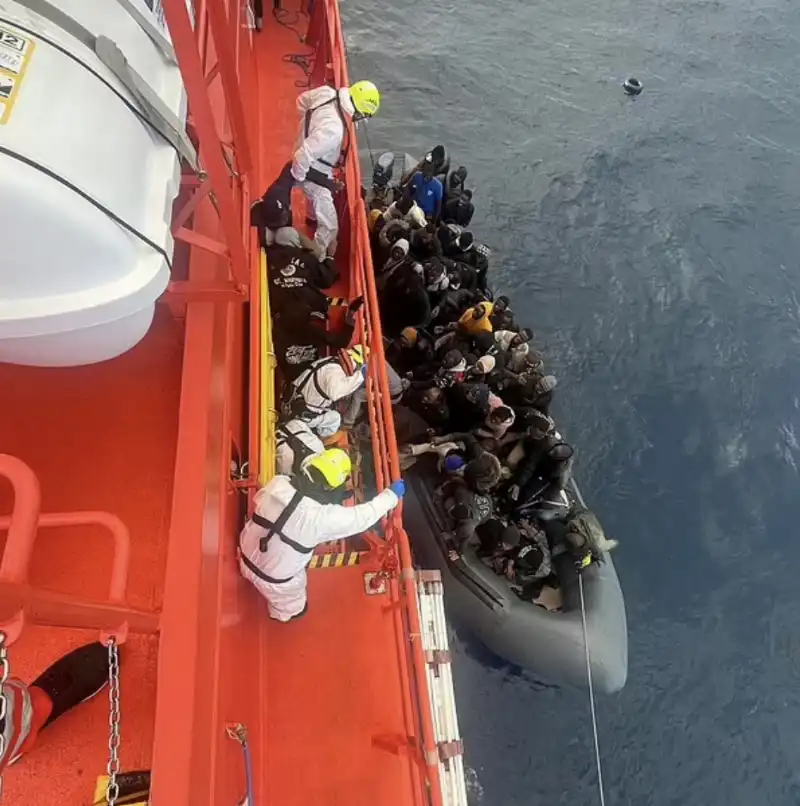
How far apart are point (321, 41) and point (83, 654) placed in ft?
18.7

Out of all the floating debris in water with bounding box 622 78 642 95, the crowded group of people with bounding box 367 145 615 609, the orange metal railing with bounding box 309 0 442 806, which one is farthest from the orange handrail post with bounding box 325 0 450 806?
the floating debris in water with bounding box 622 78 642 95

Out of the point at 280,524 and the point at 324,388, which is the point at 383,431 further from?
the point at 280,524

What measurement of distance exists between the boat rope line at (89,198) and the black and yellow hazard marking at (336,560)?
2101 millimetres

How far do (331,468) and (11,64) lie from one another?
2181 millimetres

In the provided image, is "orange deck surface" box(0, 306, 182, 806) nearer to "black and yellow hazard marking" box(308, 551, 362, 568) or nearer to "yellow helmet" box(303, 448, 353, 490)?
"yellow helmet" box(303, 448, 353, 490)

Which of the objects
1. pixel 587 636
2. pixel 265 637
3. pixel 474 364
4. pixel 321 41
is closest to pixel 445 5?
pixel 321 41

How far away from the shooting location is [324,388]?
4438 mm

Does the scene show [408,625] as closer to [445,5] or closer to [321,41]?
[321,41]

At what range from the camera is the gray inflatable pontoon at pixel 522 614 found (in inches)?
231

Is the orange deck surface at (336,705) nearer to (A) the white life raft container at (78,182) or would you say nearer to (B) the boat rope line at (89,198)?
(A) the white life raft container at (78,182)

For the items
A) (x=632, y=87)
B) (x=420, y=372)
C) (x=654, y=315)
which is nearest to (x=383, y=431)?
(x=420, y=372)

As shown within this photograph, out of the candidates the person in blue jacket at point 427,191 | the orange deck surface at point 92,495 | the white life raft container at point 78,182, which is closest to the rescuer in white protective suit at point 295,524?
the orange deck surface at point 92,495

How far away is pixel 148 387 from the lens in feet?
11.7

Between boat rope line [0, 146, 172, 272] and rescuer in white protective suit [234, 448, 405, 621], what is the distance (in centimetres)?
131
